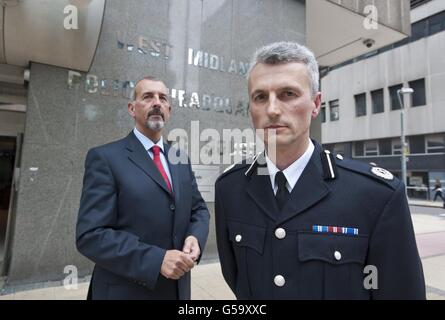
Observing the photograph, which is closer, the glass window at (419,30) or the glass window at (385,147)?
the glass window at (419,30)

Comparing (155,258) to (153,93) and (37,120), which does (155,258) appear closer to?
(153,93)

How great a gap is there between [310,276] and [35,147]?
4.25 metres

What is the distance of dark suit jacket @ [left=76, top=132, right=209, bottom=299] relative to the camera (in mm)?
1719

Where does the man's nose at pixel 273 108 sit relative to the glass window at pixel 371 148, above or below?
below

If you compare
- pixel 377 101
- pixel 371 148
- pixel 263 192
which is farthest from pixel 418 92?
pixel 263 192

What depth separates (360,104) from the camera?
A: 1010 inches

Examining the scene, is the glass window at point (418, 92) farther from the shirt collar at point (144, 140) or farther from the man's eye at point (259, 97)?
the man's eye at point (259, 97)

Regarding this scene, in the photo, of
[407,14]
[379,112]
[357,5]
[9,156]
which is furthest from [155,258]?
[379,112]

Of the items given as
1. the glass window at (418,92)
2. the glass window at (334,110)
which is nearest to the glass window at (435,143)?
the glass window at (418,92)

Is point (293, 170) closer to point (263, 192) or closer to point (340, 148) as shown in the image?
point (263, 192)

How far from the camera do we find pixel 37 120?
166 inches

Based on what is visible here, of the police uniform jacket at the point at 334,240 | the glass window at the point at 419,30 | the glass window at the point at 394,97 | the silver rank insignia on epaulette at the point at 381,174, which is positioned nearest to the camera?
the police uniform jacket at the point at 334,240

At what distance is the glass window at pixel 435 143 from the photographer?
20.0 metres

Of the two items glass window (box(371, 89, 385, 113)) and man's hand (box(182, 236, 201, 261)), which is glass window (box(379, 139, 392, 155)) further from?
man's hand (box(182, 236, 201, 261))
